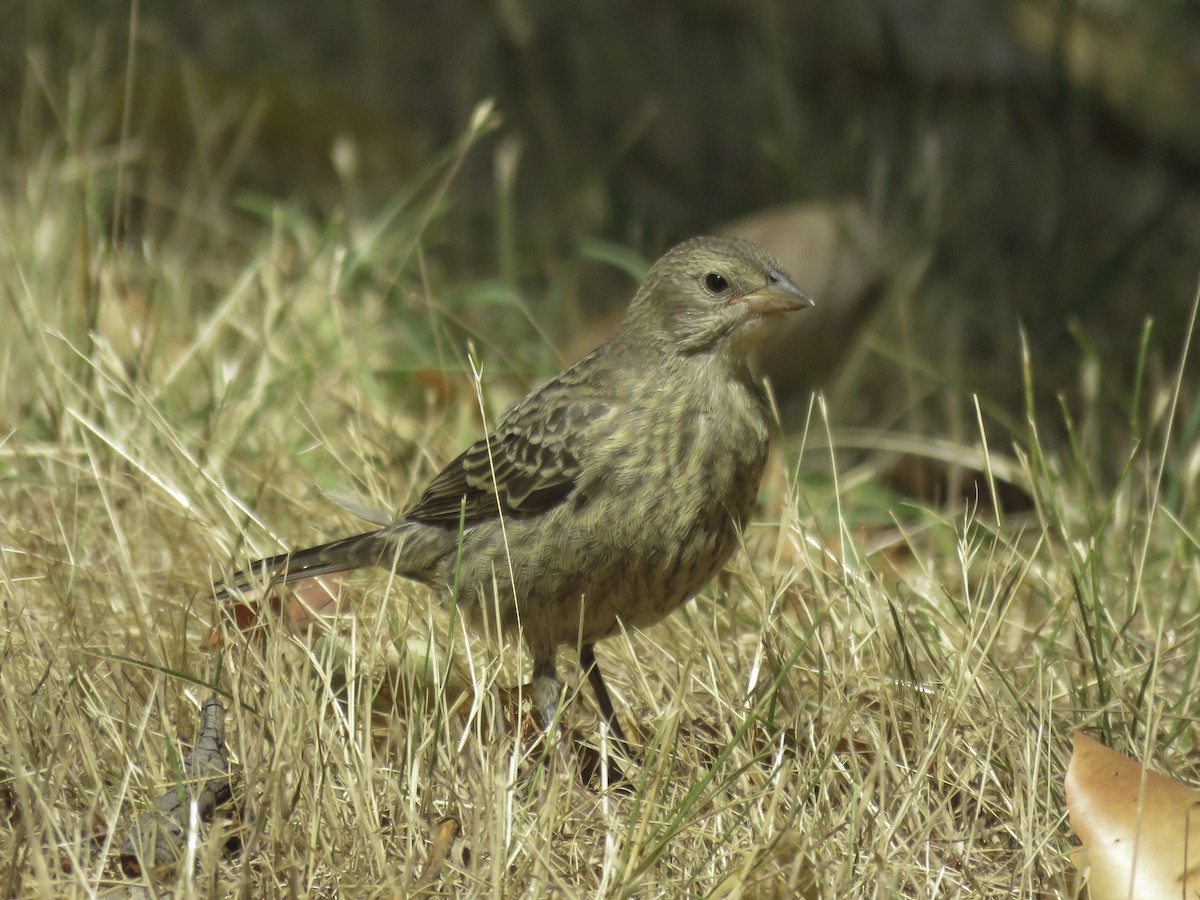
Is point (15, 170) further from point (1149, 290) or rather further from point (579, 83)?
point (1149, 290)

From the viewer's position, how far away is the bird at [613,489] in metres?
3.18

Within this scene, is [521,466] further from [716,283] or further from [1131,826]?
[1131,826]

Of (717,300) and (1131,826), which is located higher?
(717,300)

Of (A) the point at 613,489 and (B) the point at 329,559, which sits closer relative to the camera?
(A) the point at 613,489

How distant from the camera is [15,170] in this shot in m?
5.29

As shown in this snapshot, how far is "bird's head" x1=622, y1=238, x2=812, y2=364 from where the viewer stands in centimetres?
344

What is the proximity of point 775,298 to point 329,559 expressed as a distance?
114 centimetres

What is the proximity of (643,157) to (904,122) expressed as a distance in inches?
47.7

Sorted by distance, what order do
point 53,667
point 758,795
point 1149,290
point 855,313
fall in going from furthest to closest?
point 1149,290, point 855,313, point 53,667, point 758,795

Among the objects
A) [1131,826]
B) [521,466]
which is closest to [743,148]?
[521,466]

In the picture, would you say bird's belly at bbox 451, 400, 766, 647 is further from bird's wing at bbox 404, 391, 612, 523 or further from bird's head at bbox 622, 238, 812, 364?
bird's head at bbox 622, 238, 812, 364

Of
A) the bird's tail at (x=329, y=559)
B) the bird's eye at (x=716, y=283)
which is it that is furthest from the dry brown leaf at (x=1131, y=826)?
the bird's tail at (x=329, y=559)

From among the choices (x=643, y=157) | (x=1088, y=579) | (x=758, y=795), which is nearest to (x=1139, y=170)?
(x=643, y=157)

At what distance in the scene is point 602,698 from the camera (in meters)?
3.24
